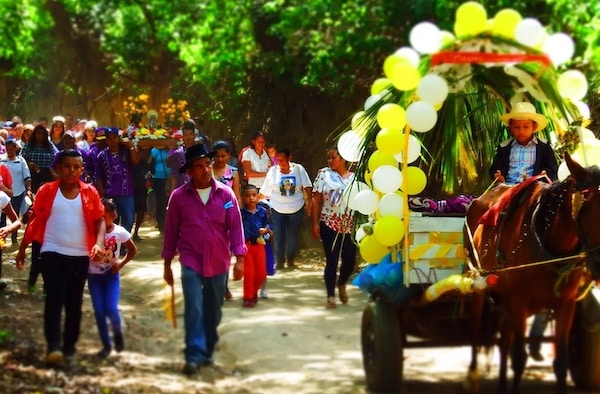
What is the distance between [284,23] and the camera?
57.9 feet

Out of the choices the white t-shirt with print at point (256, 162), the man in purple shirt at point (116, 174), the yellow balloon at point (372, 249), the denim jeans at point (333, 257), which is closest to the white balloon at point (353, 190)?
the yellow balloon at point (372, 249)

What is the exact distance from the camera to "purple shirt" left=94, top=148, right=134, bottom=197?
14.4 m

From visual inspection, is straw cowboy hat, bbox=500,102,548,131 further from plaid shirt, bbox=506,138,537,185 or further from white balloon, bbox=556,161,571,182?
white balloon, bbox=556,161,571,182

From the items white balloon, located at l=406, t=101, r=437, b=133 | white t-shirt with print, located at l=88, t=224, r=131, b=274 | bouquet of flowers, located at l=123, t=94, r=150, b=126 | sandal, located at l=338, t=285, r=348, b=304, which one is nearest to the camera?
white balloon, located at l=406, t=101, r=437, b=133

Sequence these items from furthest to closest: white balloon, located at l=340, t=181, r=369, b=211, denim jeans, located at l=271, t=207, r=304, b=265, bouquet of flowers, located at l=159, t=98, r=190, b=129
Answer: bouquet of flowers, located at l=159, t=98, r=190, b=129, denim jeans, located at l=271, t=207, r=304, b=265, white balloon, located at l=340, t=181, r=369, b=211

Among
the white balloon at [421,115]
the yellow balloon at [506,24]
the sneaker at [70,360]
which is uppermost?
the yellow balloon at [506,24]

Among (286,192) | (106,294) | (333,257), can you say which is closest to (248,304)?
(333,257)

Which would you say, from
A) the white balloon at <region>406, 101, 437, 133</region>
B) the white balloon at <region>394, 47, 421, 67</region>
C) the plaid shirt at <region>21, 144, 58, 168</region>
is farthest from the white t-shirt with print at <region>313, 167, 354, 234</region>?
the plaid shirt at <region>21, 144, 58, 168</region>

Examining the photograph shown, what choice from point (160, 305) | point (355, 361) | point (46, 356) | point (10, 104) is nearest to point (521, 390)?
point (355, 361)

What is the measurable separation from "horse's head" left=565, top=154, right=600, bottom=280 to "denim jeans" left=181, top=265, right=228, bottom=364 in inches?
118

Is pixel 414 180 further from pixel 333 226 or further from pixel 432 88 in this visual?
pixel 333 226

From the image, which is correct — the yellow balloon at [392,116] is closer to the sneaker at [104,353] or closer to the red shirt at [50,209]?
the red shirt at [50,209]

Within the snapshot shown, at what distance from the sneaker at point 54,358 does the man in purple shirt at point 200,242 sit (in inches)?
38.9

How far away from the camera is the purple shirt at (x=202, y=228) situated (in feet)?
27.1
